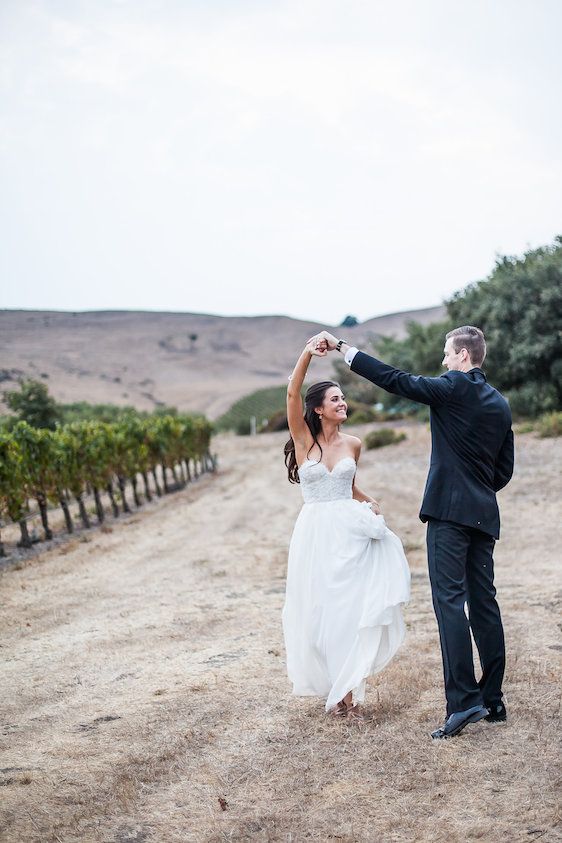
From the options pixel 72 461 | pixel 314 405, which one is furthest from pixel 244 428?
pixel 314 405

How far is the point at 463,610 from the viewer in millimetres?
4816

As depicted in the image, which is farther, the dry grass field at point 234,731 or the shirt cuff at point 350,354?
the shirt cuff at point 350,354

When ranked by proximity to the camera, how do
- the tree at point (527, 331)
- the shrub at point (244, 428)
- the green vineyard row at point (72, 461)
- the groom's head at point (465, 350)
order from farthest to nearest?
the shrub at point (244, 428), the tree at point (527, 331), the green vineyard row at point (72, 461), the groom's head at point (465, 350)

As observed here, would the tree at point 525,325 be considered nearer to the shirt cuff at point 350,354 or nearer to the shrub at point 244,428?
the shrub at point 244,428

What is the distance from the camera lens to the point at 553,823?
357 cm

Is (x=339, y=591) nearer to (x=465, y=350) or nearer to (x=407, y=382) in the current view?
(x=407, y=382)

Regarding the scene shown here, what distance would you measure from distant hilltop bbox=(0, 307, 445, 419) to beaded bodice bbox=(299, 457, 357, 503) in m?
74.0

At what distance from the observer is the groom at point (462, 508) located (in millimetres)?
4711

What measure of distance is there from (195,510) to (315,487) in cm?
1495

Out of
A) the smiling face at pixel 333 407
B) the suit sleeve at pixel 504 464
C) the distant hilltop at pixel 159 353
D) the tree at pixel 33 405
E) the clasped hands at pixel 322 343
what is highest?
the distant hilltop at pixel 159 353

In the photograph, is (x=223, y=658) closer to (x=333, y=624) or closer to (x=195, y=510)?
(x=333, y=624)

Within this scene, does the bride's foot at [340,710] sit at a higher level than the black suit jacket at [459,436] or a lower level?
lower

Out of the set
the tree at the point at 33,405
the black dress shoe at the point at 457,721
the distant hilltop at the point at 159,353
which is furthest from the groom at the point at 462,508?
the distant hilltop at the point at 159,353

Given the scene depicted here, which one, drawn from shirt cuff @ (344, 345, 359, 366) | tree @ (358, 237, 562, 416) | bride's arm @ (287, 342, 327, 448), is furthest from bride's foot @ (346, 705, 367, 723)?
tree @ (358, 237, 562, 416)
